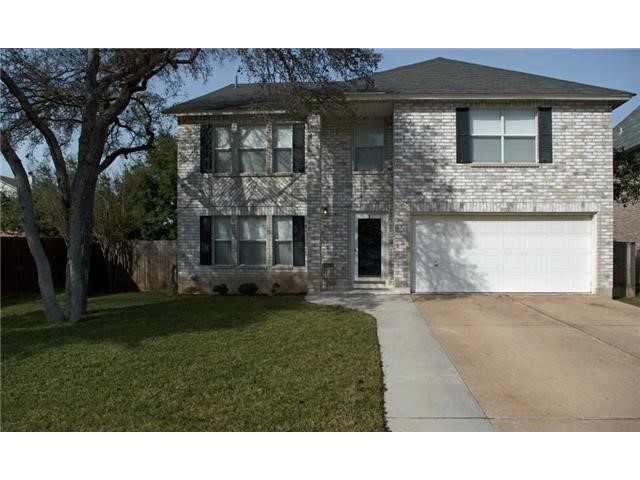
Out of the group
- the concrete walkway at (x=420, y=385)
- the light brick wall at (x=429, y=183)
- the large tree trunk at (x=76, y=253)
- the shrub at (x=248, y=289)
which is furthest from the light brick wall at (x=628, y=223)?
the large tree trunk at (x=76, y=253)

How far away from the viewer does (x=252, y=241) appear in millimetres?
14273

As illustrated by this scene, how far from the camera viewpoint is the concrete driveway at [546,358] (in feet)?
15.0

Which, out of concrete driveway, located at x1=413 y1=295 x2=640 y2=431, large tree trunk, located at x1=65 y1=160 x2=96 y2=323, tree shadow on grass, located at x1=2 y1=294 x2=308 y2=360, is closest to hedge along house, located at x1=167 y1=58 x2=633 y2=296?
concrete driveway, located at x1=413 y1=295 x2=640 y2=431

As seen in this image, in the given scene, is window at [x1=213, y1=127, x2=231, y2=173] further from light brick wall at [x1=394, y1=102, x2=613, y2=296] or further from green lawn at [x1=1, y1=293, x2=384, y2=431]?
green lawn at [x1=1, y1=293, x2=384, y2=431]

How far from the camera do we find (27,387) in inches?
215

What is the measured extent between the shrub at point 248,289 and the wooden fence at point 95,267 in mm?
2982

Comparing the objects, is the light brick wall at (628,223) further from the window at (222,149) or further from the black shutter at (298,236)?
the window at (222,149)

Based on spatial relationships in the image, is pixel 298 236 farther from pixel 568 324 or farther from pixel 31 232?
pixel 568 324

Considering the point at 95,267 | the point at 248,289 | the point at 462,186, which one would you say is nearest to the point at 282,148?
the point at 248,289

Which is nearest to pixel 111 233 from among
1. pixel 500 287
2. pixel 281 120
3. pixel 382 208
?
pixel 281 120

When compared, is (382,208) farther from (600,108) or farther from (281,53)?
(600,108)

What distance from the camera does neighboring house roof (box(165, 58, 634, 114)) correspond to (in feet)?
38.7

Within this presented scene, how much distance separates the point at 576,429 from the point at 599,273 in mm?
9216

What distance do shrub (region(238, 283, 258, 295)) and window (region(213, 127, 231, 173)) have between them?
3740 millimetres
